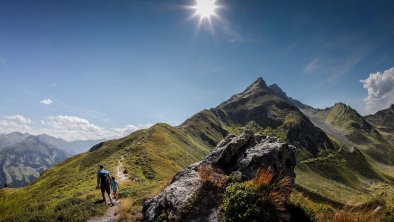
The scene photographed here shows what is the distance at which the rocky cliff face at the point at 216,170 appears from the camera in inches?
609

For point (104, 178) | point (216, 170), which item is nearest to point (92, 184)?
point (104, 178)

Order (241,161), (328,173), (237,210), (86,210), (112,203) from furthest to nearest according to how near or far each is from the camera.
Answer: (328,173), (112,203), (86,210), (241,161), (237,210)

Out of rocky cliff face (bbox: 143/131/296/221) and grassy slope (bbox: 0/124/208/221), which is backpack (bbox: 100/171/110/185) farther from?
rocky cliff face (bbox: 143/131/296/221)

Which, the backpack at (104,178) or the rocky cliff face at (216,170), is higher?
the backpack at (104,178)

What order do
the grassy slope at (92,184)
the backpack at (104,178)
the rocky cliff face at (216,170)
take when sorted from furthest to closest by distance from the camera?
the grassy slope at (92,184) < the backpack at (104,178) < the rocky cliff face at (216,170)

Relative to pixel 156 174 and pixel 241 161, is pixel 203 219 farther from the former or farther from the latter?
pixel 156 174

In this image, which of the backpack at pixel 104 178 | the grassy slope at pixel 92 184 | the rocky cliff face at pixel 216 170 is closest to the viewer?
the rocky cliff face at pixel 216 170

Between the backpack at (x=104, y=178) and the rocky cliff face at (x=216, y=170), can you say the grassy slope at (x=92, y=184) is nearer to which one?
the backpack at (x=104, y=178)

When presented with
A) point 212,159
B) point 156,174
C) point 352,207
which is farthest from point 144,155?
point 352,207

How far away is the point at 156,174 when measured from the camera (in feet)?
202

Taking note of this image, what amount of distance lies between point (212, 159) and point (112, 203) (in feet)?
33.5

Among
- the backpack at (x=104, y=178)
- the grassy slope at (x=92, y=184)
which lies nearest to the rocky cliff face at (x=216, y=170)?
the grassy slope at (x=92, y=184)

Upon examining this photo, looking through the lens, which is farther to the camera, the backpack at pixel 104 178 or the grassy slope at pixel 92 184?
the grassy slope at pixel 92 184

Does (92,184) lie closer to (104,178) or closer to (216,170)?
(104,178)
